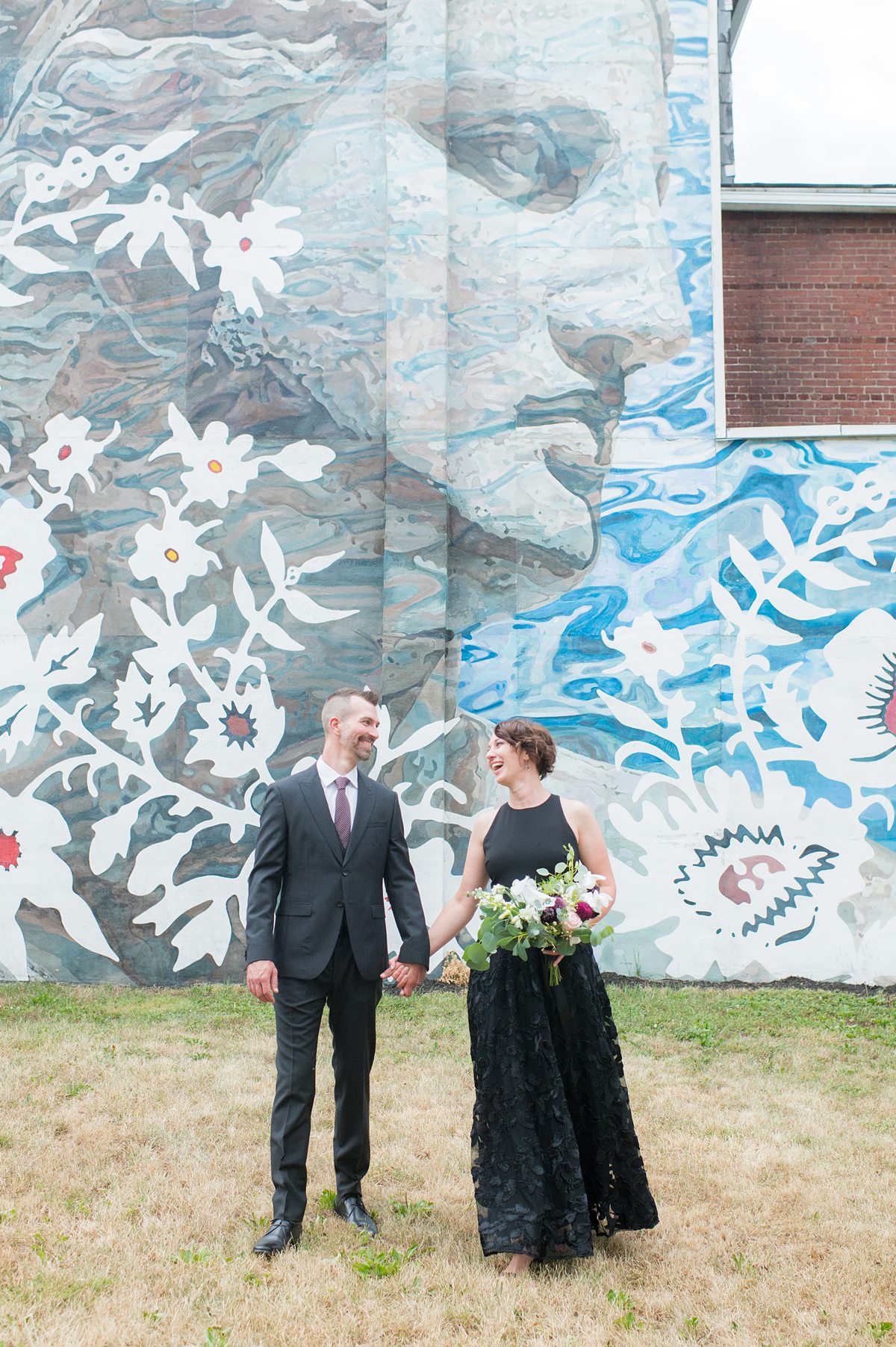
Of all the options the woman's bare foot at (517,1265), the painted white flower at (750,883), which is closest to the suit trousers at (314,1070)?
the woman's bare foot at (517,1265)

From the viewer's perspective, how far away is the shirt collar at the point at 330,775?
4.33m

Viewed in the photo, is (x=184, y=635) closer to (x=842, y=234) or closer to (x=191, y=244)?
(x=191, y=244)

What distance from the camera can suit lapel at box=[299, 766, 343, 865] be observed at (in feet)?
13.9

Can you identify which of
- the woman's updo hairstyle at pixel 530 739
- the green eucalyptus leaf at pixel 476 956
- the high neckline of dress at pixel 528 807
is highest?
the woman's updo hairstyle at pixel 530 739

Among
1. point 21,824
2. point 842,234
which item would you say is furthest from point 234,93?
point 21,824

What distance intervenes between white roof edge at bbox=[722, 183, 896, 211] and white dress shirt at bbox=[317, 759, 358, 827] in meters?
7.56

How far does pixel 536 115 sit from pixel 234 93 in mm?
2584

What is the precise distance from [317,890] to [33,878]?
5822 mm

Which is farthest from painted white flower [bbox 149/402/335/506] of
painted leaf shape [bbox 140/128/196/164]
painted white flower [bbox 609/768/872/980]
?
painted white flower [bbox 609/768/872/980]

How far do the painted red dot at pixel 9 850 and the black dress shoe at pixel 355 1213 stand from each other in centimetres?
574

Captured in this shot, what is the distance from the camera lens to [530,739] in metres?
4.18

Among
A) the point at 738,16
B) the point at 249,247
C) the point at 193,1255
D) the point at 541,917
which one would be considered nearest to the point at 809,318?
Answer: the point at 738,16

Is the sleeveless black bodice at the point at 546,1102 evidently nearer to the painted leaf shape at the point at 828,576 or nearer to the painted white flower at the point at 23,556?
the painted leaf shape at the point at 828,576

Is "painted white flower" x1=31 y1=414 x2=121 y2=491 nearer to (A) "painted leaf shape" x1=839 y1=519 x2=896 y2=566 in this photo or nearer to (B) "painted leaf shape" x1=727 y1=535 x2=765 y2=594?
(B) "painted leaf shape" x1=727 y1=535 x2=765 y2=594
